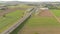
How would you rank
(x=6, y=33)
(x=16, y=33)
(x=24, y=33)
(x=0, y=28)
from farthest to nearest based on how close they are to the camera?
(x=0, y=28), (x=24, y=33), (x=16, y=33), (x=6, y=33)

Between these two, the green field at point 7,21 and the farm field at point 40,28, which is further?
the green field at point 7,21

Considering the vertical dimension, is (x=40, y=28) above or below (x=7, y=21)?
above

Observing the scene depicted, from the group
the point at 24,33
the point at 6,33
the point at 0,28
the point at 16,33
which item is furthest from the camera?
the point at 0,28

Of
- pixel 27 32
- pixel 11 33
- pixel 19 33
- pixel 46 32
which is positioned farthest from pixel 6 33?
pixel 46 32

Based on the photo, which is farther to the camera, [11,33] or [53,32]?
[53,32]

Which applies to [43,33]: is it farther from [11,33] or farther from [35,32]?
[11,33]

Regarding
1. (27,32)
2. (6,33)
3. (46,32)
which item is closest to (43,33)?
(46,32)

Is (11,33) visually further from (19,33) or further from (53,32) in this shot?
(53,32)

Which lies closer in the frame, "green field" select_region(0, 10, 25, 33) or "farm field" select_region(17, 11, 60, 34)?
"farm field" select_region(17, 11, 60, 34)

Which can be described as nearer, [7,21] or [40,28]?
[40,28]
